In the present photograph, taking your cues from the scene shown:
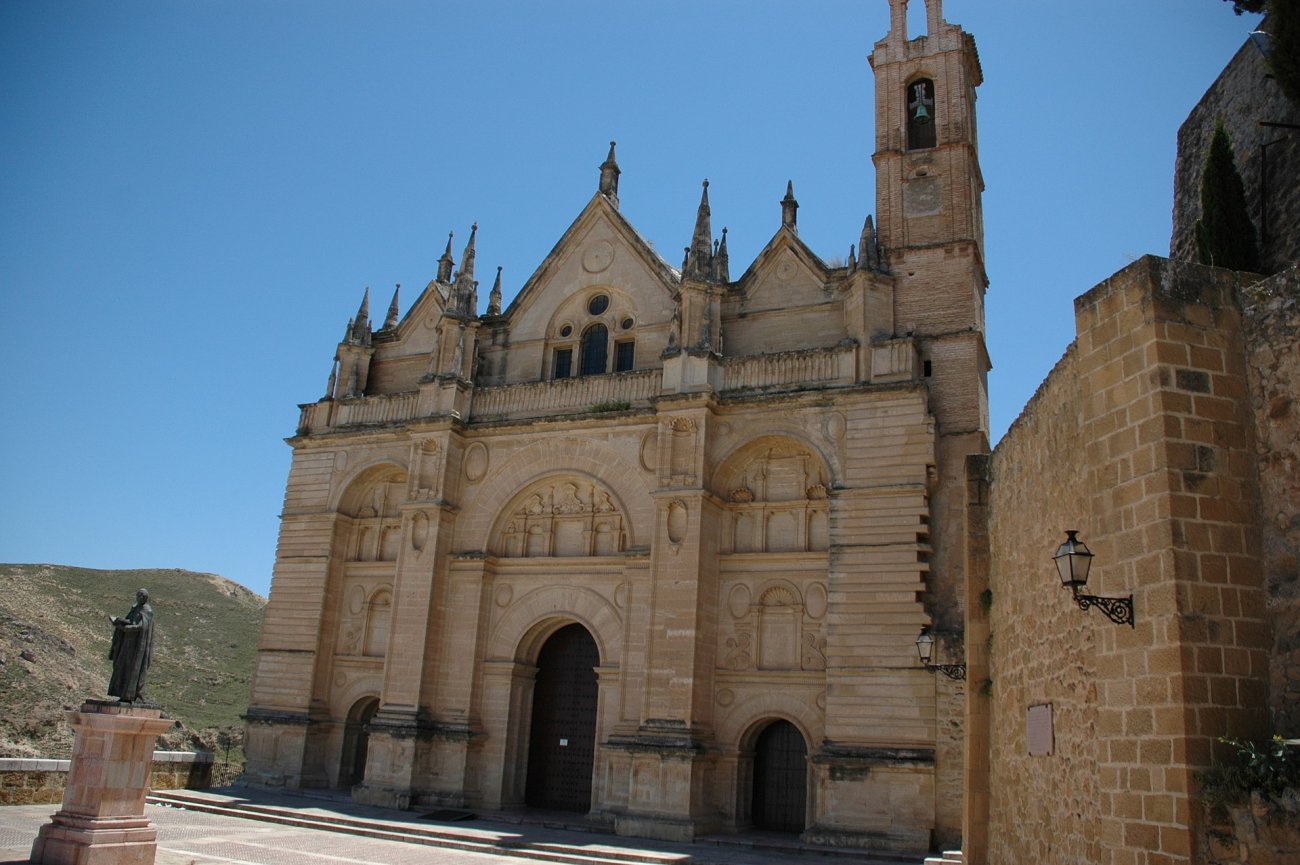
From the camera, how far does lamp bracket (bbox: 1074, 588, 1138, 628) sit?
23.4ft

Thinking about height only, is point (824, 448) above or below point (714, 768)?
above

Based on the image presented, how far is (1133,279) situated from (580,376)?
1856 cm

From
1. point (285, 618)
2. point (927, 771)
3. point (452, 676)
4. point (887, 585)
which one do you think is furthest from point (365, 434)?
point (927, 771)

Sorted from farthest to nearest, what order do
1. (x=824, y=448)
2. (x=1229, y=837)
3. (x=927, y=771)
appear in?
(x=824, y=448) → (x=927, y=771) → (x=1229, y=837)

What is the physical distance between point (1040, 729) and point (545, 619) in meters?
16.3

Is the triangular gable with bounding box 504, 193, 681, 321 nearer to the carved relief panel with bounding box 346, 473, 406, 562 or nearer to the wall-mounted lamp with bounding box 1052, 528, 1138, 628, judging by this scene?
the carved relief panel with bounding box 346, 473, 406, 562

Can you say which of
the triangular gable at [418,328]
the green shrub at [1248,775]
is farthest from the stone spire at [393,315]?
the green shrub at [1248,775]

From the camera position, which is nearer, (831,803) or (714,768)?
(831,803)

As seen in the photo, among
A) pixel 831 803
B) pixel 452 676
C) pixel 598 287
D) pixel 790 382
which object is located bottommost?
pixel 831 803

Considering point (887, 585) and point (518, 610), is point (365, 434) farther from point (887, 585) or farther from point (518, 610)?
point (887, 585)

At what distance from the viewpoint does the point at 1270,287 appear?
7293 mm

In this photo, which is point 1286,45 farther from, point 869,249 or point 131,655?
point 131,655

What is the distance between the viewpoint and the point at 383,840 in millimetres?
18891

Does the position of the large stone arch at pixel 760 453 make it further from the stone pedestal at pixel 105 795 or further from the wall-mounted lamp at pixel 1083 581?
the wall-mounted lamp at pixel 1083 581
